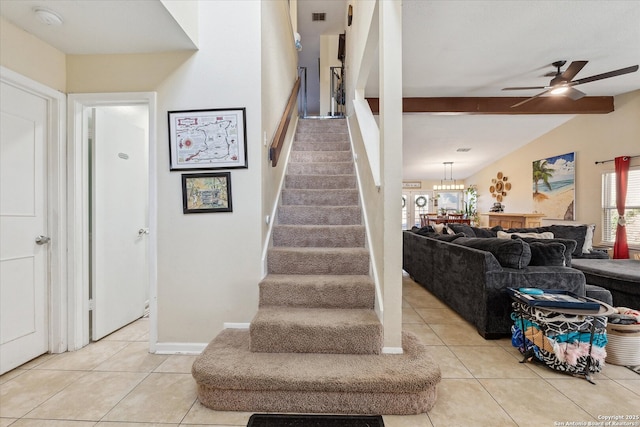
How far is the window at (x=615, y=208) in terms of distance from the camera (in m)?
5.08

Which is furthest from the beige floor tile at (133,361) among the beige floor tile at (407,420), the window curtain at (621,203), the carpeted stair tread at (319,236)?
the window curtain at (621,203)

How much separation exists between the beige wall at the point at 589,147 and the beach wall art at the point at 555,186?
0.11 m

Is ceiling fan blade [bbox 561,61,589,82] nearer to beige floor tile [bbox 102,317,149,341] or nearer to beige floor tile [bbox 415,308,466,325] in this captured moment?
beige floor tile [bbox 415,308,466,325]

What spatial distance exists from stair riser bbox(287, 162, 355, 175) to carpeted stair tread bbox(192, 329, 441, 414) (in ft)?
8.38

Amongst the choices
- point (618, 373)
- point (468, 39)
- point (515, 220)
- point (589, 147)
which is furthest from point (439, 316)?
point (515, 220)

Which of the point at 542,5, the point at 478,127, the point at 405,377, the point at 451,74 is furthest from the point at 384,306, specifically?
the point at 478,127

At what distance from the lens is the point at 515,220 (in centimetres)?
750

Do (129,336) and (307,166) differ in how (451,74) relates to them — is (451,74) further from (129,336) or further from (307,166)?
(129,336)

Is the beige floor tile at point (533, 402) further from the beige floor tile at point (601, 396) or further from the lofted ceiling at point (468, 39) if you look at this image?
the lofted ceiling at point (468, 39)

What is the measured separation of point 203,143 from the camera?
2375 millimetres

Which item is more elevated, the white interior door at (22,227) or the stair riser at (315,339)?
the white interior door at (22,227)

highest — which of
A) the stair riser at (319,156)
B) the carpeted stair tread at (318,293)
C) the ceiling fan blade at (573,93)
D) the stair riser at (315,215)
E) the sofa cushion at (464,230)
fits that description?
the ceiling fan blade at (573,93)

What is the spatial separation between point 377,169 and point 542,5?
7.73ft

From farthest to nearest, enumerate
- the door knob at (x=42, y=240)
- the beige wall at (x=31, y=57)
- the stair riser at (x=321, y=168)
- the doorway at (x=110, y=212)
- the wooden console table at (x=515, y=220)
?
the wooden console table at (x=515, y=220)
the stair riser at (x=321, y=168)
the doorway at (x=110, y=212)
the door knob at (x=42, y=240)
the beige wall at (x=31, y=57)
